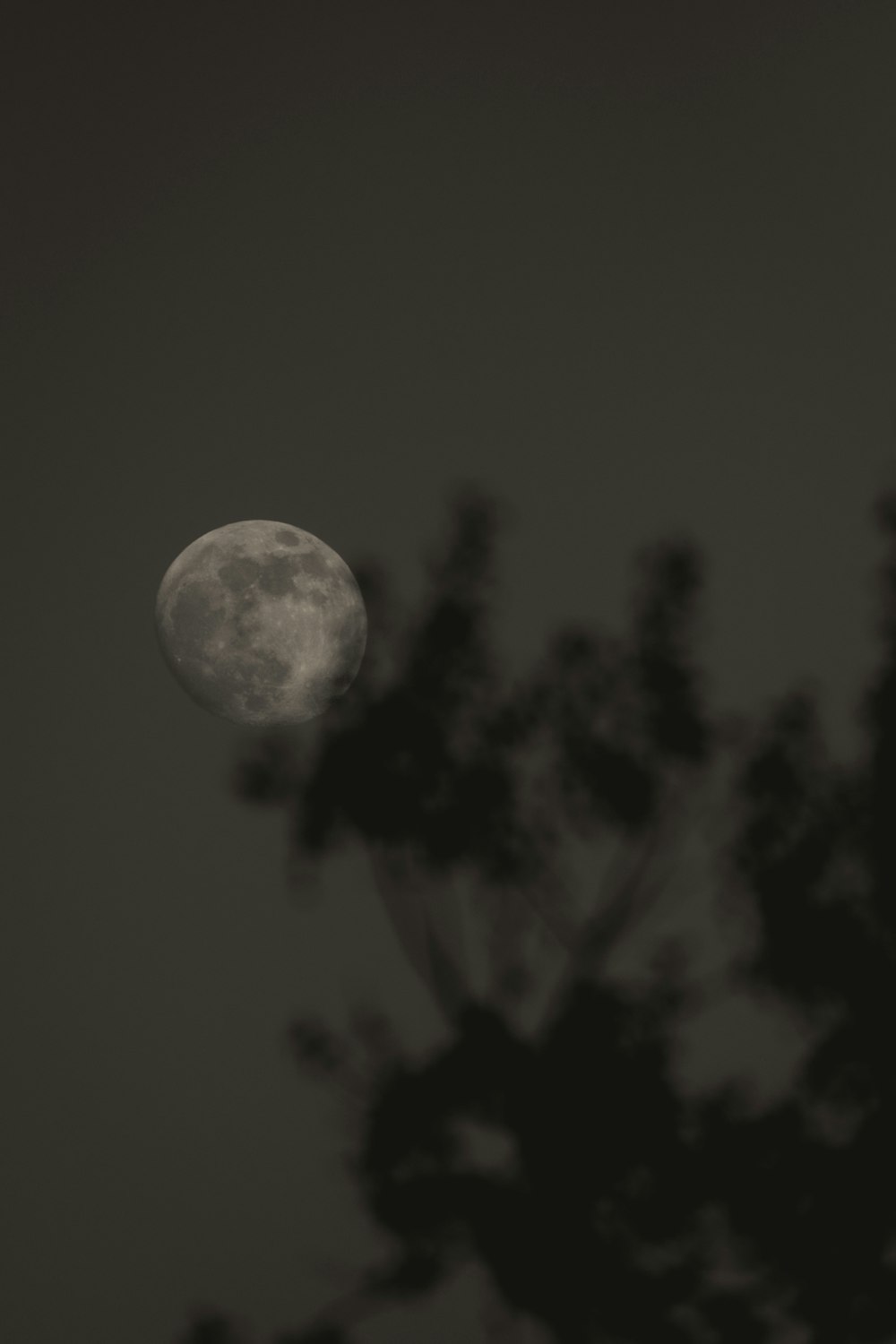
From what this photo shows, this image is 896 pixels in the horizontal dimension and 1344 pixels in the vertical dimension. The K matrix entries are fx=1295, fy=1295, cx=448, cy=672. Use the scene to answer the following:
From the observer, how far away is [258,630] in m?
5.84

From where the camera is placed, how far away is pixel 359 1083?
5.67 m

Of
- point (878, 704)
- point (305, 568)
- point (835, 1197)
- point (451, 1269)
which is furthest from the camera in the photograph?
point (305, 568)

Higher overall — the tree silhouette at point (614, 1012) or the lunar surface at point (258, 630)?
the lunar surface at point (258, 630)

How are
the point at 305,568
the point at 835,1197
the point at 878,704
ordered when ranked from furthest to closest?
the point at 305,568, the point at 878,704, the point at 835,1197

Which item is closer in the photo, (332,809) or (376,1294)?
(376,1294)

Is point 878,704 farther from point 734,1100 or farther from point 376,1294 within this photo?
point 376,1294

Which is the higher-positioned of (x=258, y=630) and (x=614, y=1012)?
(x=258, y=630)

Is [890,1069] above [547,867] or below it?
below

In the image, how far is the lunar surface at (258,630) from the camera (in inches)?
231

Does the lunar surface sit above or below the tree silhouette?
above

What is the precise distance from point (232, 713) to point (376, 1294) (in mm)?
2639

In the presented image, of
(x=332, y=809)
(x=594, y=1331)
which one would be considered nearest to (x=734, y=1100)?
(x=594, y=1331)

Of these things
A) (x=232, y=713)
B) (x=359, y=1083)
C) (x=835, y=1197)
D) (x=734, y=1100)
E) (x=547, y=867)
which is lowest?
(x=835, y=1197)

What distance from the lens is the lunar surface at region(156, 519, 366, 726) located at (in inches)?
231
